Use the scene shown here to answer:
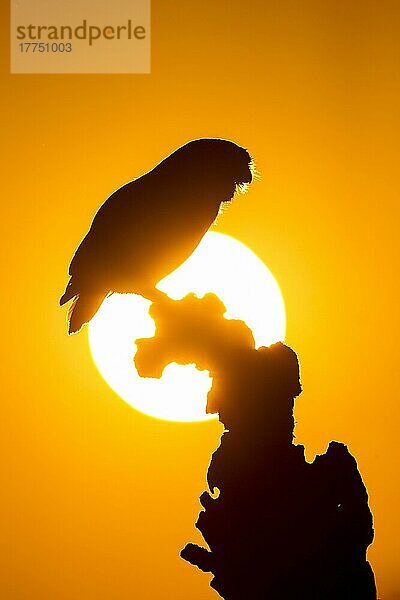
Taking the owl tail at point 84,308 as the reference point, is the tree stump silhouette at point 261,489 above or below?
below

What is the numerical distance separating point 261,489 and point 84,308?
66cm

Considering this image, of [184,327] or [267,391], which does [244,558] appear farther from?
[184,327]

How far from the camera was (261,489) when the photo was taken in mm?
2100

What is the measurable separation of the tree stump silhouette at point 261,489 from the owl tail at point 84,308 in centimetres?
15

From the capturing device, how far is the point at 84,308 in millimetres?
2100

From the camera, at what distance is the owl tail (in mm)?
2098

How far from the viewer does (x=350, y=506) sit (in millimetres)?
2086

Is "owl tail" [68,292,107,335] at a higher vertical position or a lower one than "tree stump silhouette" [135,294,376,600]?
higher

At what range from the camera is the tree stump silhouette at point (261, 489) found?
2.07m

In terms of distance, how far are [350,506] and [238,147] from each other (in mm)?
1013

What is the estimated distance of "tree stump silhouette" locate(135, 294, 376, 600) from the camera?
2066mm

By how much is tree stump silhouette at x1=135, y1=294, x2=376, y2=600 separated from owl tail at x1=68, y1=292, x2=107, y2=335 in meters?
0.15

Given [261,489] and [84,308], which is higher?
[84,308]

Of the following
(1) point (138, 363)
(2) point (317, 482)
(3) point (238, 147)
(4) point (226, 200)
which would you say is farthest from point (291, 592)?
(3) point (238, 147)
